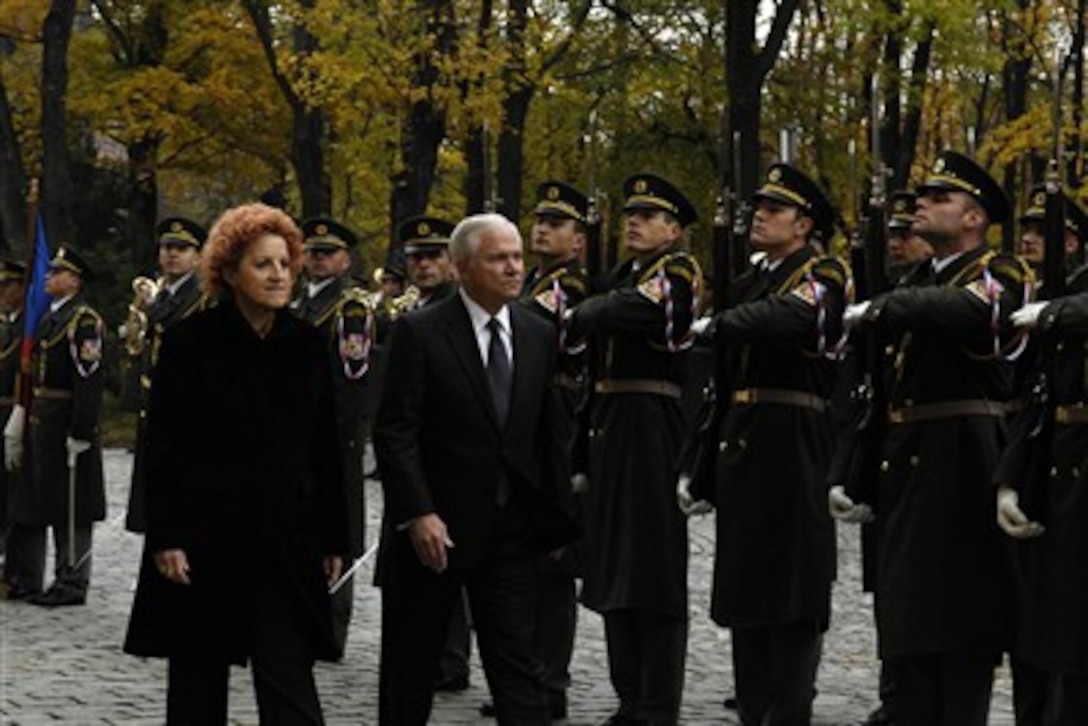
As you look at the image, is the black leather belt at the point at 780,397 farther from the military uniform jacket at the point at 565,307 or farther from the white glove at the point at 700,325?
the military uniform jacket at the point at 565,307

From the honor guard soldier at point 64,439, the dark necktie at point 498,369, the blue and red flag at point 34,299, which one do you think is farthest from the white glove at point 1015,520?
the blue and red flag at point 34,299

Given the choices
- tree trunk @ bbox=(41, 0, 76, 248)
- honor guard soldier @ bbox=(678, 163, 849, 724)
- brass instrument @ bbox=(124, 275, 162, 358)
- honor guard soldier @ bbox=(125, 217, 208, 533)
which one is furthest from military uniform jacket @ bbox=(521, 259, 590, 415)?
tree trunk @ bbox=(41, 0, 76, 248)

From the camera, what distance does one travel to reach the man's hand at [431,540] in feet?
26.4

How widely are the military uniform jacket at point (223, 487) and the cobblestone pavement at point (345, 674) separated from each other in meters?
2.69

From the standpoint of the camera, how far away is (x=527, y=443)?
836cm

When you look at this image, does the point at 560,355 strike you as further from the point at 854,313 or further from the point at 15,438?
the point at 15,438

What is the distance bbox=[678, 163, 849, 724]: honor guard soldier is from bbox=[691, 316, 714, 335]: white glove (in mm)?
95

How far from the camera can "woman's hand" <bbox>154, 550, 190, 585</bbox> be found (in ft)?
25.3

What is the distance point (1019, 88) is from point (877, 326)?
26979mm

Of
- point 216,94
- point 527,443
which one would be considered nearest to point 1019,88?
point 216,94

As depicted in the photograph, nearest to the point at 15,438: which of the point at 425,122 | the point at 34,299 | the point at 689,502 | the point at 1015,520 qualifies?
the point at 34,299

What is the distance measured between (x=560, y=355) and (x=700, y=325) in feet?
4.04

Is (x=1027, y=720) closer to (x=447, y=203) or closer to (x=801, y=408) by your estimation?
(x=801, y=408)

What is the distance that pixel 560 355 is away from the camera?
10961 mm
